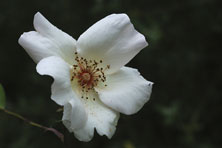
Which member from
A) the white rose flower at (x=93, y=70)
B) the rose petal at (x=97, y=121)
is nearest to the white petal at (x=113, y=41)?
the white rose flower at (x=93, y=70)

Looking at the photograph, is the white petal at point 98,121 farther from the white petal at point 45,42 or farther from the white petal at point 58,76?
the white petal at point 45,42

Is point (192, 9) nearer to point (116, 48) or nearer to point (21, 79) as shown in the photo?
point (21, 79)

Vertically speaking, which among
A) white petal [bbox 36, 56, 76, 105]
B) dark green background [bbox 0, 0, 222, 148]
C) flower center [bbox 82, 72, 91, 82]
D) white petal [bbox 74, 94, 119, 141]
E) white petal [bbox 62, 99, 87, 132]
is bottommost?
dark green background [bbox 0, 0, 222, 148]

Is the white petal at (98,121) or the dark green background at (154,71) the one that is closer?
the white petal at (98,121)

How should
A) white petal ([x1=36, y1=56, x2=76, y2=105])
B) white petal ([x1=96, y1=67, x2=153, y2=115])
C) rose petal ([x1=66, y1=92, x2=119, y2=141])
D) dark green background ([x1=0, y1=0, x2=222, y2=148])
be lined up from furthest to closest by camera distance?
dark green background ([x1=0, y1=0, x2=222, y2=148]) → white petal ([x1=96, y1=67, x2=153, y2=115]) → rose petal ([x1=66, y1=92, x2=119, y2=141]) → white petal ([x1=36, y1=56, x2=76, y2=105])

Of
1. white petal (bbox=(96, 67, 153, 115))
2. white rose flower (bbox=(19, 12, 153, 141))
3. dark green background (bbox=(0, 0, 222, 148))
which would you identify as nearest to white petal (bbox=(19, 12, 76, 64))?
white rose flower (bbox=(19, 12, 153, 141))

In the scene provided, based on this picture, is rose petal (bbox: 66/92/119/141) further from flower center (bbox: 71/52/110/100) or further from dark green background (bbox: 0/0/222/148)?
dark green background (bbox: 0/0/222/148)

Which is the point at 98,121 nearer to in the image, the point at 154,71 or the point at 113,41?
the point at 113,41
